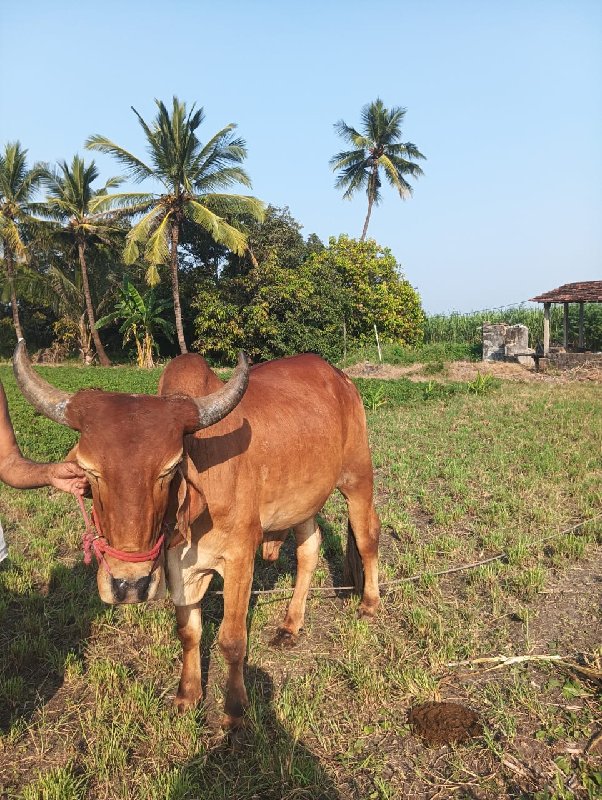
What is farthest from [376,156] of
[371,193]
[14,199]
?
[14,199]

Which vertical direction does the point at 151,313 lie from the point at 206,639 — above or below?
above

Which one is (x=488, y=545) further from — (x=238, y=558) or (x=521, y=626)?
(x=238, y=558)

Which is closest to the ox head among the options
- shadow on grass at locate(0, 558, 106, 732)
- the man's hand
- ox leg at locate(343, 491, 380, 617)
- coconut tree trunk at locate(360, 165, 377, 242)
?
the man's hand

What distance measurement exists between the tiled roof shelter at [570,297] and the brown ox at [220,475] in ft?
66.9

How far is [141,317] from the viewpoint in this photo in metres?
28.5

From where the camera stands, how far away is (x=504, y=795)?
8.52 feet

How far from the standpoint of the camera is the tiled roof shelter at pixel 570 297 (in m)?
22.4

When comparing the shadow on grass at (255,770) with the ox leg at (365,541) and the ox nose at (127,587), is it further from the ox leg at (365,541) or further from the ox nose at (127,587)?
the ox leg at (365,541)

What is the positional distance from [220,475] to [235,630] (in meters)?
0.85

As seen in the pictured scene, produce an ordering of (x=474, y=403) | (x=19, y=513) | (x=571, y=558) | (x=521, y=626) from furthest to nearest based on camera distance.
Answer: (x=474, y=403) < (x=19, y=513) < (x=571, y=558) < (x=521, y=626)

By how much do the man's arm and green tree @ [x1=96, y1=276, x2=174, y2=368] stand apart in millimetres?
26608

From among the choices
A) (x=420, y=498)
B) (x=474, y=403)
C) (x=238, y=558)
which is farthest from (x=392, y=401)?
(x=238, y=558)

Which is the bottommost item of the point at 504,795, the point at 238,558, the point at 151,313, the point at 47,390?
the point at 504,795

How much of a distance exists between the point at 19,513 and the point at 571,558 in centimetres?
577
